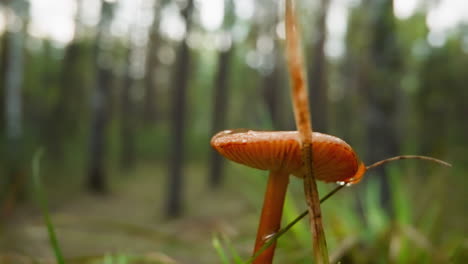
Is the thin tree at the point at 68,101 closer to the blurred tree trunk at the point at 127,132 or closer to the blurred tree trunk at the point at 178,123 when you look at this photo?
the blurred tree trunk at the point at 127,132

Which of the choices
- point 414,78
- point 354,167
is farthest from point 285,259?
point 414,78

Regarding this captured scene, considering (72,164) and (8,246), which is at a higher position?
(8,246)

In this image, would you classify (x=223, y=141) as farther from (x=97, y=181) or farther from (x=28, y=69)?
(x=28, y=69)

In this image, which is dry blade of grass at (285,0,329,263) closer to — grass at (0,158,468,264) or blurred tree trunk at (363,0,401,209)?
grass at (0,158,468,264)

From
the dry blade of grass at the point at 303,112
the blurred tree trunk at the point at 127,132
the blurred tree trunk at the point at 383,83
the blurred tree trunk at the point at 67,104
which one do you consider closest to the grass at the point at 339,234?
the dry blade of grass at the point at 303,112

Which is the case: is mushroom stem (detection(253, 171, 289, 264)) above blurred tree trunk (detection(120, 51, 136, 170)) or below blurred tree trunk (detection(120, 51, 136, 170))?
above

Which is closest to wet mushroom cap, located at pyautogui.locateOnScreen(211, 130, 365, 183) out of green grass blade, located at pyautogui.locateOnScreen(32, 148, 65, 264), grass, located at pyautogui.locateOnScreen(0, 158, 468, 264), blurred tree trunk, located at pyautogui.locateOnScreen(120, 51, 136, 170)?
grass, located at pyautogui.locateOnScreen(0, 158, 468, 264)
